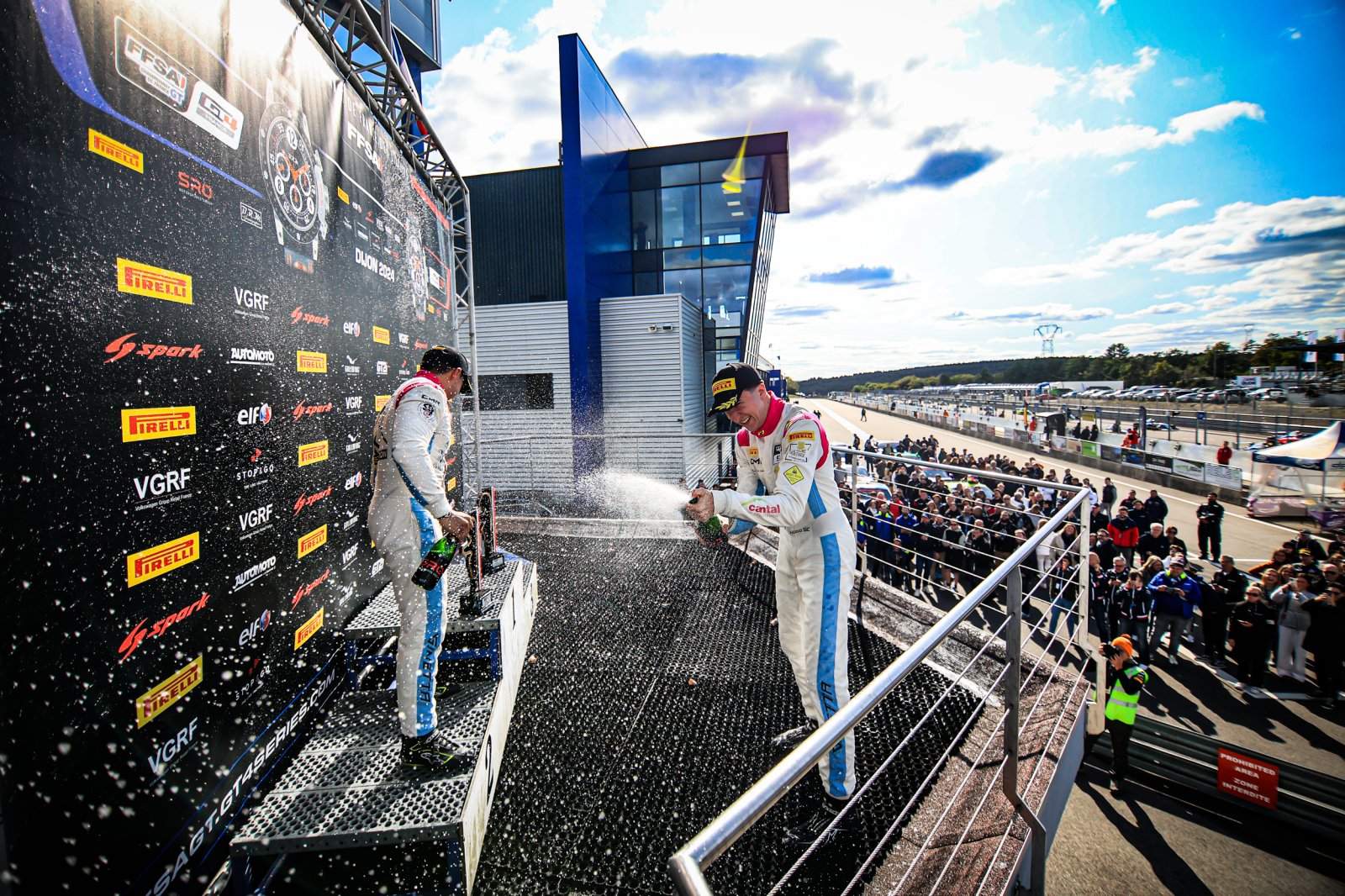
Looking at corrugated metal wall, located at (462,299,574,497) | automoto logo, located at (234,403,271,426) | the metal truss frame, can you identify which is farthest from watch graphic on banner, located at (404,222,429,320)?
corrugated metal wall, located at (462,299,574,497)

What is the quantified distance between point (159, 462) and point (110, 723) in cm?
106

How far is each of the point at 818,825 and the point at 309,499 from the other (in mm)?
3747

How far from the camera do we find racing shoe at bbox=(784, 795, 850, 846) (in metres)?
2.79

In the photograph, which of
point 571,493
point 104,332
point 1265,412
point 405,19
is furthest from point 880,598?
point 1265,412

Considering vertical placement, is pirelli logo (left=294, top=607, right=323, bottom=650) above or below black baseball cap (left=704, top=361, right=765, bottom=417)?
below

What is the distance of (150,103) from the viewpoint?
8.23 feet

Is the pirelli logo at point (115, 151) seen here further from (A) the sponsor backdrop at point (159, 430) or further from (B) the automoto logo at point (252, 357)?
(B) the automoto logo at point (252, 357)

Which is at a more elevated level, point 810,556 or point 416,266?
point 416,266

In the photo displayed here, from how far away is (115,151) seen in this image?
7.50ft

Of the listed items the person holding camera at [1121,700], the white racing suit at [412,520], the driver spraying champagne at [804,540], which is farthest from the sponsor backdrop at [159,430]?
the person holding camera at [1121,700]

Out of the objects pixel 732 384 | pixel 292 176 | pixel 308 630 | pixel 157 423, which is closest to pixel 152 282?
pixel 157 423

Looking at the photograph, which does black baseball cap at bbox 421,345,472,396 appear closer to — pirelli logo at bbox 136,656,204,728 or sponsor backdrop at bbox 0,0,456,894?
sponsor backdrop at bbox 0,0,456,894

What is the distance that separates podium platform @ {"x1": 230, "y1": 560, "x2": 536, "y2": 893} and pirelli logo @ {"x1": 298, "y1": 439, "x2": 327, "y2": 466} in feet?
5.34

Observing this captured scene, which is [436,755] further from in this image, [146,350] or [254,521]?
[146,350]
